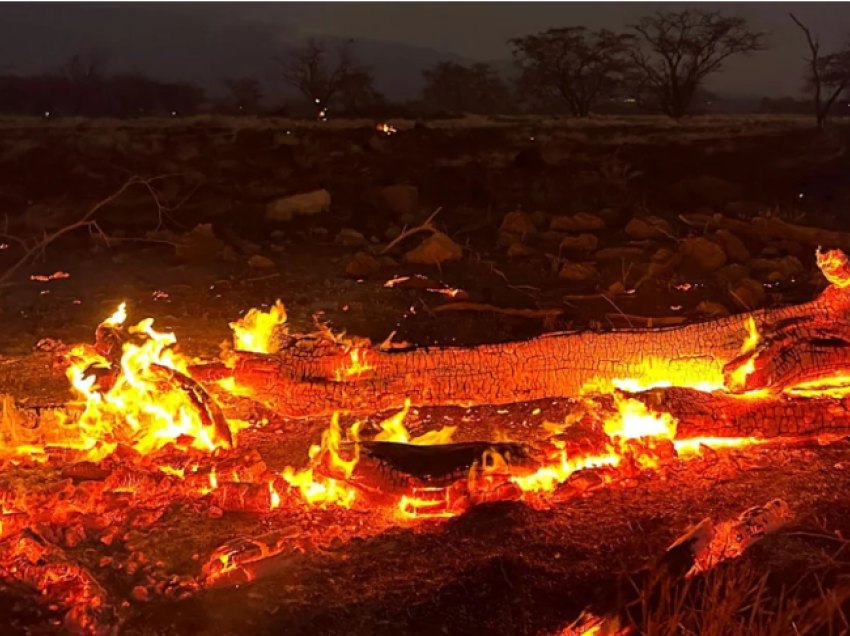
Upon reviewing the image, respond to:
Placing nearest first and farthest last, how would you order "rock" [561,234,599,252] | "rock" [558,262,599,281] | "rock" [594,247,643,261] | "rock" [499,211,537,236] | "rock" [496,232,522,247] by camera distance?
"rock" [558,262,599,281] → "rock" [594,247,643,261] → "rock" [561,234,599,252] → "rock" [496,232,522,247] → "rock" [499,211,537,236]

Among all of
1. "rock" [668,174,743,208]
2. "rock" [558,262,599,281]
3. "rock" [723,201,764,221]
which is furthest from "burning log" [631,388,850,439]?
"rock" [668,174,743,208]

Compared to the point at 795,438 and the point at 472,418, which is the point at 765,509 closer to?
the point at 795,438

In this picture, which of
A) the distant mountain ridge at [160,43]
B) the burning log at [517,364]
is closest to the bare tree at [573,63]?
the burning log at [517,364]

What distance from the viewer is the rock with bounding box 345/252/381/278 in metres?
8.66

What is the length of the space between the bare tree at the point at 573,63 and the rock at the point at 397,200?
25.0m

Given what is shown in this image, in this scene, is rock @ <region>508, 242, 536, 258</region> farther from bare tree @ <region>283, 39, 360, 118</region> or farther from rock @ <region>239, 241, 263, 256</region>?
bare tree @ <region>283, 39, 360, 118</region>

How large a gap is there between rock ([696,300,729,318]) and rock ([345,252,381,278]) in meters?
3.31

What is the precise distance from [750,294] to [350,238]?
5.07m

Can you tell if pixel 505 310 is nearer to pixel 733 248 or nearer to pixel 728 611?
pixel 733 248

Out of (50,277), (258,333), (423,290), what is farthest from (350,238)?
(258,333)

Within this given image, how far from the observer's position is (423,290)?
8023 millimetres

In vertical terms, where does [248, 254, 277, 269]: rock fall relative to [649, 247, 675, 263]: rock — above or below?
below

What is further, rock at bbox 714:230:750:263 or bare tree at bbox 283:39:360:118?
bare tree at bbox 283:39:360:118

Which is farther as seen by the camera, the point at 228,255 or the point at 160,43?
the point at 160,43
